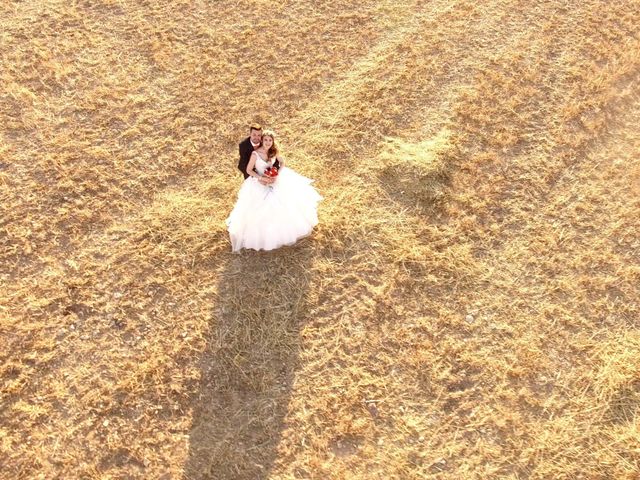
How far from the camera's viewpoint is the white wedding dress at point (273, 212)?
311 inches

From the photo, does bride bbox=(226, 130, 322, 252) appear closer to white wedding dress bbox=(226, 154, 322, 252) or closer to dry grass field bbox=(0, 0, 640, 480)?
white wedding dress bbox=(226, 154, 322, 252)

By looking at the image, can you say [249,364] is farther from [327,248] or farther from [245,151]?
[245,151]

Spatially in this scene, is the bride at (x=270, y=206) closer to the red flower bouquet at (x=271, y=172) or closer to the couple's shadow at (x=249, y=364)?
the red flower bouquet at (x=271, y=172)

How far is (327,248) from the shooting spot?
8633mm

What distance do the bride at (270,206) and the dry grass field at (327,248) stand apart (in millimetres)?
381

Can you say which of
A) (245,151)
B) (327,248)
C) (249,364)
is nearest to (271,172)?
(245,151)

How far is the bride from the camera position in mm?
7648

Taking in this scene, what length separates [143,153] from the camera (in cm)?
991

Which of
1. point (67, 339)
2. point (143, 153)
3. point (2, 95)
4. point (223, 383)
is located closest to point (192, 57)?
point (143, 153)

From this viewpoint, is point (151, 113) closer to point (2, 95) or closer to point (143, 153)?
point (143, 153)

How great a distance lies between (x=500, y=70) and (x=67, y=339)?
10377mm

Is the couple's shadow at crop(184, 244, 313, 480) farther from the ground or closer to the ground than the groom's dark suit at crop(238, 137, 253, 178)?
closer to the ground

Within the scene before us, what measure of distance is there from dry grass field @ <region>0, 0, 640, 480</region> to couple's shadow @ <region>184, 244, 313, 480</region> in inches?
1.4

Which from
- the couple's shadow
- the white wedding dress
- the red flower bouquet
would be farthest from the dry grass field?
the red flower bouquet
